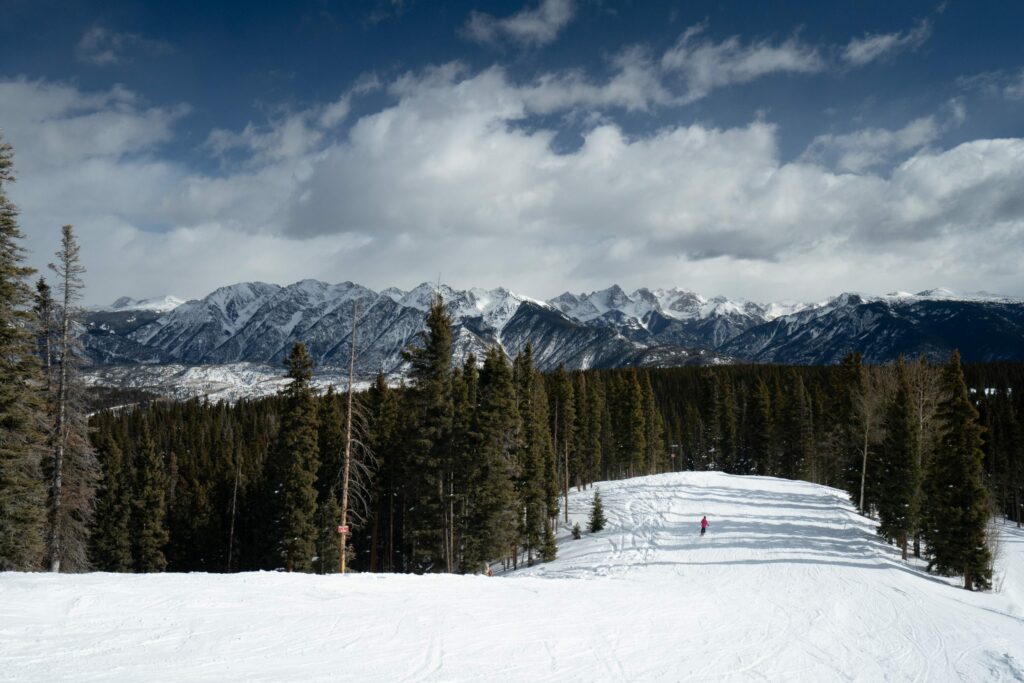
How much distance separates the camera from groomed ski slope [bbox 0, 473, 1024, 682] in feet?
36.7

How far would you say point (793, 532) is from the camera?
1522 inches

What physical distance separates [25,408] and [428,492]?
1943 cm

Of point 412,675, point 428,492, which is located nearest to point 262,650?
point 412,675

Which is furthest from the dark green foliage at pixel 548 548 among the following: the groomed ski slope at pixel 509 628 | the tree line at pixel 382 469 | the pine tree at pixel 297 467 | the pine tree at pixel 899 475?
the pine tree at pixel 899 475

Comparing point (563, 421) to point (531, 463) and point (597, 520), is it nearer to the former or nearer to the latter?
point (597, 520)

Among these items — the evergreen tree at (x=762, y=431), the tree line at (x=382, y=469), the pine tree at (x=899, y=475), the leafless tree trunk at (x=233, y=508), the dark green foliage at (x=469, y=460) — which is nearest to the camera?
the tree line at (x=382, y=469)

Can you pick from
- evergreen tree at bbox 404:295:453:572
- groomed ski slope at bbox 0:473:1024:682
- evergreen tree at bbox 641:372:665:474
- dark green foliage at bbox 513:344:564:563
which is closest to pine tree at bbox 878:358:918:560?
groomed ski slope at bbox 0:473:1024:682

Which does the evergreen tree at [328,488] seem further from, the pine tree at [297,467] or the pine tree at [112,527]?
the pine tree at [112,527]

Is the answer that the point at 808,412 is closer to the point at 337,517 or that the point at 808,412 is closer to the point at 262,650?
the point at 337,517

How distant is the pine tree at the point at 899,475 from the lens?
3603cm

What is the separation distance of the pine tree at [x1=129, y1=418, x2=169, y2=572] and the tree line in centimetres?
15

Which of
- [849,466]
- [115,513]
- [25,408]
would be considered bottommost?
[115,513]

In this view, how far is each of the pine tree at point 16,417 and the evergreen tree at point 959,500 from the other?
145ft

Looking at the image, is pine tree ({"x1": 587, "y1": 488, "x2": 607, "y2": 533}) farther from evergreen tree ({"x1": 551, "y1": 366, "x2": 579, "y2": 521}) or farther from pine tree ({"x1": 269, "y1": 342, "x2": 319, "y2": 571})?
pine tree ({"x1": 269, "y1": 342, "x2": 319, "y2": 571})
